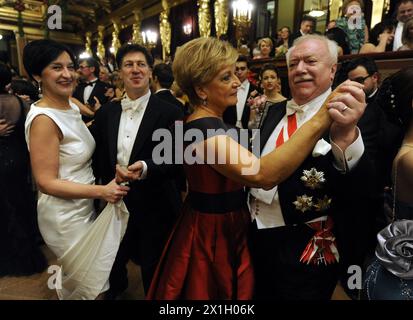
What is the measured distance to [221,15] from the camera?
26.1 ft

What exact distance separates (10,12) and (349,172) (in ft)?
55.7

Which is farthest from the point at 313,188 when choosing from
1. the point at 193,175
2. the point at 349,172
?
the point at 193,175

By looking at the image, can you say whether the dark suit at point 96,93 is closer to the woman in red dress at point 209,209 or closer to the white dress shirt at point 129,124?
the white dress shirt at point 129,124

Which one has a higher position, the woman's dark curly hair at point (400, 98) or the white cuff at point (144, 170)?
the woman's dark curly hair at point (400, 98)

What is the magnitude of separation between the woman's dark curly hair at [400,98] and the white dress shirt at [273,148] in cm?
22

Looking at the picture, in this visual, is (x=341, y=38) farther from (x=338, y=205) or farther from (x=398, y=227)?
(x=398, y=227)

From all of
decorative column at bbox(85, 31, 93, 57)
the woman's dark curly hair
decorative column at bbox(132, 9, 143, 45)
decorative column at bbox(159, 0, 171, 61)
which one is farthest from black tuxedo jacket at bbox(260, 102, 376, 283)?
decorative column at bbox(85, 31, 93, 57)

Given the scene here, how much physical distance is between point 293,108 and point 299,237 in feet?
1.78

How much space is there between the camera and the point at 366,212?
1143 mm

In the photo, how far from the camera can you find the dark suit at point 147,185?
1682 millimetres

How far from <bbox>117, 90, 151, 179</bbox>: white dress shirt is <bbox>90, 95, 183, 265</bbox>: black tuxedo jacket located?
0.03 metres

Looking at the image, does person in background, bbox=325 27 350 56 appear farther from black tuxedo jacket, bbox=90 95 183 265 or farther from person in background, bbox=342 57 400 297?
black tuxedo jacket, bbox=90 95 183 265

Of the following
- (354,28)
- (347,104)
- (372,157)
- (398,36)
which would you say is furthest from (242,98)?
(347,104)

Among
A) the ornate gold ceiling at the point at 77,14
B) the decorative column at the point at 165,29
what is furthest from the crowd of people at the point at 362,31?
the ornate gold ceiling at the point at 77,14
